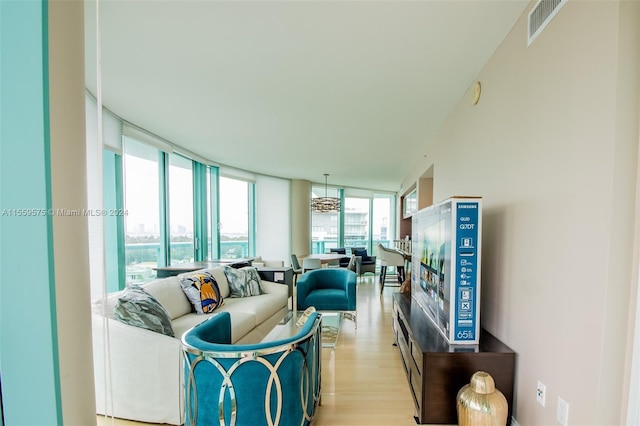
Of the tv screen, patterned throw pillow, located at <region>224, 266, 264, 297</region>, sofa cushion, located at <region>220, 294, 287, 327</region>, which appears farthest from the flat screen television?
patterned throw pillow, located at <region>224, 266, 264, 297</region>

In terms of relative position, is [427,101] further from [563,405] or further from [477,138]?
[563,405]

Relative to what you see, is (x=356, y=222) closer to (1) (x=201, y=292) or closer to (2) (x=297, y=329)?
(1) (x=201, y=292)

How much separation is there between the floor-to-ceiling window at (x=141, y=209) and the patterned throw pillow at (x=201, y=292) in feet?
3.60

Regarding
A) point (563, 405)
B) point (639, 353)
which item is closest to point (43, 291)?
point (639, 353)

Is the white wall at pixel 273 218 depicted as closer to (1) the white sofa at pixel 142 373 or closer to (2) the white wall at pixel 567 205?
(1) the white sofa at pixel 142 373

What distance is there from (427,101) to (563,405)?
2.63 meters

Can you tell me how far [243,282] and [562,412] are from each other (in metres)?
3.31

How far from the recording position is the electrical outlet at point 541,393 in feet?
5.00

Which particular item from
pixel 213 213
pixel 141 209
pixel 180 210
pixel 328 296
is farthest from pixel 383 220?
pixel 141 209

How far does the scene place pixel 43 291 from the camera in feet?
2.32

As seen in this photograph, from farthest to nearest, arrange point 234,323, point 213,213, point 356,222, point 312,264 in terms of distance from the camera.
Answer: point 356,222 → point 312,264 → point 213,213 → point 234,323

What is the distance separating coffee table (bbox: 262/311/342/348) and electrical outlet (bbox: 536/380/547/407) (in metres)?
1.62

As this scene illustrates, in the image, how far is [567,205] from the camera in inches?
55.2

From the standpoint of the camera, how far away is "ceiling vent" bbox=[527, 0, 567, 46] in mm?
1496
